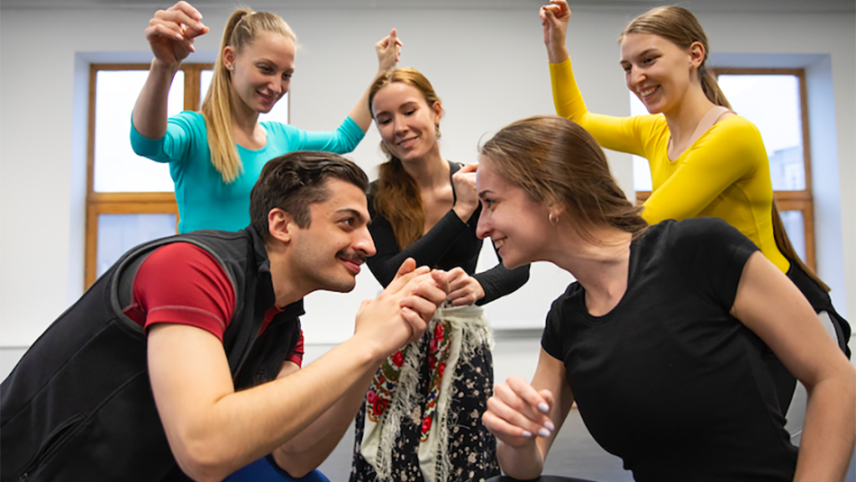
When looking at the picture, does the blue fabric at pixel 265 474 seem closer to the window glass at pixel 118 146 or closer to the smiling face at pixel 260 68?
the smiling face at pixel 260 68

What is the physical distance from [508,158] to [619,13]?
14.4 ft

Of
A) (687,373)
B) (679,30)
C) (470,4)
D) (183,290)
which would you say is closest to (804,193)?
(470,4)

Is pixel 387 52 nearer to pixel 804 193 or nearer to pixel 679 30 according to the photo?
pixel 679 30

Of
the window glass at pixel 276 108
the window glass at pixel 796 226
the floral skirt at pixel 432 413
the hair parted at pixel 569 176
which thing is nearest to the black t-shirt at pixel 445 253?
the floral skirt at pixel 432 413

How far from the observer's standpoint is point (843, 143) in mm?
4914

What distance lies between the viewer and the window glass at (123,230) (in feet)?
15.9

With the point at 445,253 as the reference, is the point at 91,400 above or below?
below

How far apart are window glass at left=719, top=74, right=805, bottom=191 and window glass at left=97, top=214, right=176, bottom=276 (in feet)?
17.9

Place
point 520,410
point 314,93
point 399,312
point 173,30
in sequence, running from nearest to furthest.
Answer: point 520,410
point 399,312
point 173,30
point 314,93

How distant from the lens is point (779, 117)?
17.3 feet

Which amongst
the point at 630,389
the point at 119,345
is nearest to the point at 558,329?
the point at 630,389

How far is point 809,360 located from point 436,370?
2.91ft

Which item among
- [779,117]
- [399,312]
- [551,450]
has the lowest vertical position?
[551,450]

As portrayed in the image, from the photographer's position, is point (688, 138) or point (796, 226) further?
point (796, 226)
